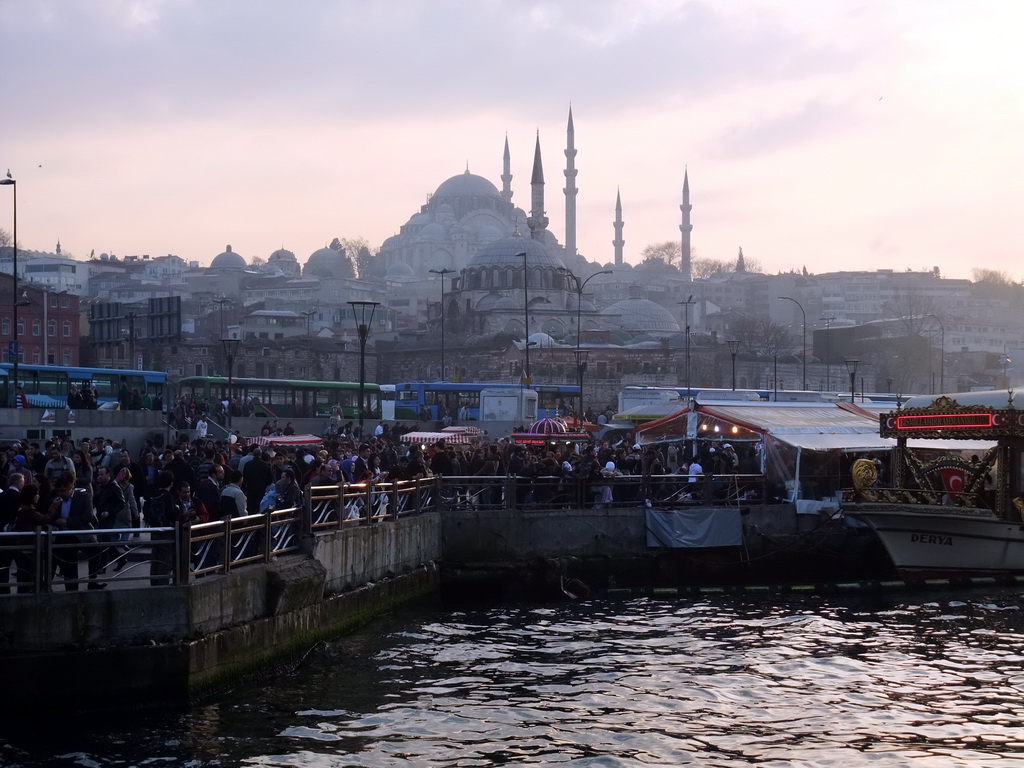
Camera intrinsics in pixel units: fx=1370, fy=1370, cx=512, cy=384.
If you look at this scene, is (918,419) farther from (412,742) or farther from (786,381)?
(786,381)

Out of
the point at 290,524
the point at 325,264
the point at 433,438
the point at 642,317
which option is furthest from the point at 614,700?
the point at 325,264

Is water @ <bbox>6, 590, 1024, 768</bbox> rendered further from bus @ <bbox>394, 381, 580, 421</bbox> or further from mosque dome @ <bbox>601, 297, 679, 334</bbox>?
mosque dome @ <bbox>601, 297, 679, 334</bbox>

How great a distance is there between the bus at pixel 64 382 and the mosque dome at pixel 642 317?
63835 millimetres

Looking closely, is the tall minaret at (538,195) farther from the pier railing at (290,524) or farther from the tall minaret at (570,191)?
the pier railing at (290,524)

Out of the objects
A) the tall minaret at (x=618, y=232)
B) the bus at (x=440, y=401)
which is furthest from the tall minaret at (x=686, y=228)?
the bus at (x=440, y=401)

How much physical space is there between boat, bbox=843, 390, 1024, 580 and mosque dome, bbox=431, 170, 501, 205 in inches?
5441

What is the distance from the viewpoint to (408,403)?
50.3m

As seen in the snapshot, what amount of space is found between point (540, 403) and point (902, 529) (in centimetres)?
3610

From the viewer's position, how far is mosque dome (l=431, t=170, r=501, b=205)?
155125 mm

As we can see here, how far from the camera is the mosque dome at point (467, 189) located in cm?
15512

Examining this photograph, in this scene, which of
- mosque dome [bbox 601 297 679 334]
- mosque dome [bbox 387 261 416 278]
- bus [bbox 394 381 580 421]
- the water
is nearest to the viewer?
the water

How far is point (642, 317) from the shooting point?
335ft

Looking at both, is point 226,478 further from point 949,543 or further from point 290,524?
point 949,543

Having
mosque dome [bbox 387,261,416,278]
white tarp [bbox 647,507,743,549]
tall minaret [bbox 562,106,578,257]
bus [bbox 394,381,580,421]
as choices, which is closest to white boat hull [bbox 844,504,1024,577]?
white tarp [bbox 647,507,743,549]
